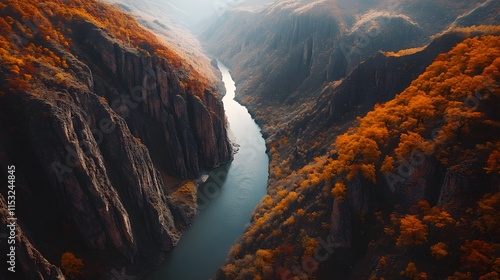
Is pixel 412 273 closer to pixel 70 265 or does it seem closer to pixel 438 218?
pixel 438 218

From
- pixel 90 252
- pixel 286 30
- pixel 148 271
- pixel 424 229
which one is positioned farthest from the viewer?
pixel 286 30

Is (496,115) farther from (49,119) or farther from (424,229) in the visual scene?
(49,119)

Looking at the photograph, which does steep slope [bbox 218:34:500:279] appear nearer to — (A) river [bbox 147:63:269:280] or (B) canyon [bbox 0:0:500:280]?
(B) canyon [bbox 0:0:500:280]

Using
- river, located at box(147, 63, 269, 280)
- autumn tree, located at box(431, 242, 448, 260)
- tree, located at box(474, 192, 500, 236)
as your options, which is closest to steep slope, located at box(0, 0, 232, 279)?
river, located at box(147, 63, 269, 280)

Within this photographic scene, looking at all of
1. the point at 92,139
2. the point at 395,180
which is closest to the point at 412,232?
the point at 395,180

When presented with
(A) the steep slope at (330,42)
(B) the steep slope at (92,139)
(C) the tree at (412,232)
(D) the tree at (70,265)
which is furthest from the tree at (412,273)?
(A) the steep slope at (330,42)

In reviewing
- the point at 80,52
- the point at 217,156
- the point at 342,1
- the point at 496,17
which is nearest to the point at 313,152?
the point at 217,156

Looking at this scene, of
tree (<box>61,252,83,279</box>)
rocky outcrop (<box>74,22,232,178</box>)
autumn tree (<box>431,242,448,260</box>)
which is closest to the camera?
autumn tree (<box>431,242,448,260</box>)
